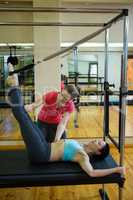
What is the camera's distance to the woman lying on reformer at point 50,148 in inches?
87.7

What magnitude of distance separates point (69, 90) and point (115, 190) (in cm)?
125

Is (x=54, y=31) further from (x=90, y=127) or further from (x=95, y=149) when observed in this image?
(x=95, y=149)

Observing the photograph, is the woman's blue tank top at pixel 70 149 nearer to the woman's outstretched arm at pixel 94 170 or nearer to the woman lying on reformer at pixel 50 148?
the woman lying on reformer at pixel 50 148

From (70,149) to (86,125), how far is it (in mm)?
2068

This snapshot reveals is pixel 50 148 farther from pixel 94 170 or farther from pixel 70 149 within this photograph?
pixel 94 170

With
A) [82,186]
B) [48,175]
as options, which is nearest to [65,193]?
[82,186]

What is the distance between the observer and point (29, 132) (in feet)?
7.55

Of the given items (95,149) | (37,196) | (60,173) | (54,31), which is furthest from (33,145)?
(54,31)

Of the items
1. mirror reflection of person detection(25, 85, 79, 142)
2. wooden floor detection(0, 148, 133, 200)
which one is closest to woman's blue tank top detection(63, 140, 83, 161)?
mirror reflection of person detection(25, 85, 79, 142)

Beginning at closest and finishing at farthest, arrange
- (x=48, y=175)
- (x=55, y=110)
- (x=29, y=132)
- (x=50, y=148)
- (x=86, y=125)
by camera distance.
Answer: (x=48, y=175)
(x=29, y=132)
(x=50, y=148)
(x=55, y=110)
(x=86, y=125)

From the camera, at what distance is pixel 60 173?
2.22m

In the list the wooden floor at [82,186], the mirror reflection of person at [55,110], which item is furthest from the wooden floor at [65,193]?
the mirror reflection of person at [55,110]

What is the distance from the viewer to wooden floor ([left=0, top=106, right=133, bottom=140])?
424 cm

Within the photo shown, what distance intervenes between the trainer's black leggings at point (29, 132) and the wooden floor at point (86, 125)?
74.3 inches
